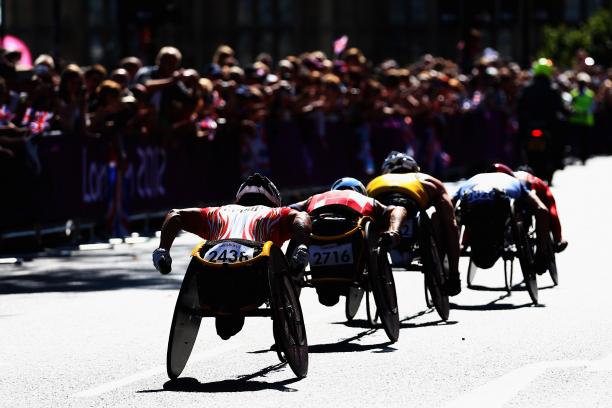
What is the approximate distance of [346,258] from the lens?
11.4 meters

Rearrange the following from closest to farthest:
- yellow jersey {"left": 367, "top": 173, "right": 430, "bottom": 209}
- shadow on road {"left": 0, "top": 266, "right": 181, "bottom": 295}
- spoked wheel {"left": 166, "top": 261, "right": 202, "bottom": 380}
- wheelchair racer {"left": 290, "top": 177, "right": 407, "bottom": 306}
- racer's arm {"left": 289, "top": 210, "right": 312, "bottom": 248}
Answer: spoked wheel {"left": 166, "top": 261, "right": 202, "bottom": 380} < racer's arm {"left": 289, "top": 210, "right": 312, "bottom": 248} < wheelchair racer {"left": 290, "top": 177, "right": 407, "bottom": 306} < yellow jersey {"left": 367, "top": 173, "right": 430, "bottom": 209} < shadow on road {"left": 0, "top": 266, "right": 181, "bottom": 295}

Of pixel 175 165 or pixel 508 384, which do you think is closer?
pixel 508 384

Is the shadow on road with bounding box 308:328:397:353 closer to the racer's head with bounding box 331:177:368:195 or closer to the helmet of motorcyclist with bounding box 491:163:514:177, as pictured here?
the racer's head with bounding box 331:177:368:195

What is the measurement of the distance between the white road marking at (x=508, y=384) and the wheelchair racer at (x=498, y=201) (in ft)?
10.4

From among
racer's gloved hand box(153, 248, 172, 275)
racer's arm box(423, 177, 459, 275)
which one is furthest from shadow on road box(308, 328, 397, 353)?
racer's gloved hand box(153, 248, 172, 275)

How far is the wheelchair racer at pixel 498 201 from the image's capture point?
13.9 m

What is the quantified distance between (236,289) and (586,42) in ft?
195

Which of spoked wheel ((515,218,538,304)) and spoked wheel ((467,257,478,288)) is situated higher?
spoked wheel ((515,218,538,304))

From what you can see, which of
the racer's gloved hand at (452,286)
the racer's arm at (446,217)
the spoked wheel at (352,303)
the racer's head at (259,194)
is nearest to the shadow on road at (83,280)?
the spoked wheel at (352,303)

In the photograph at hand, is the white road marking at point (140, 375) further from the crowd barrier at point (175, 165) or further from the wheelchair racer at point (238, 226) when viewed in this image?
the crowd barrier at point (175, 165)

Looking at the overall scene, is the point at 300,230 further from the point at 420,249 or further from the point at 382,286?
the point at 420,249

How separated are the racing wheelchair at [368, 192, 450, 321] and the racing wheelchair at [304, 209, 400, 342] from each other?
98 centimetres

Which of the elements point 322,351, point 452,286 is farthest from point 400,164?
point 322,351

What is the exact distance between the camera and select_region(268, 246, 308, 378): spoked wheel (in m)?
9.78
